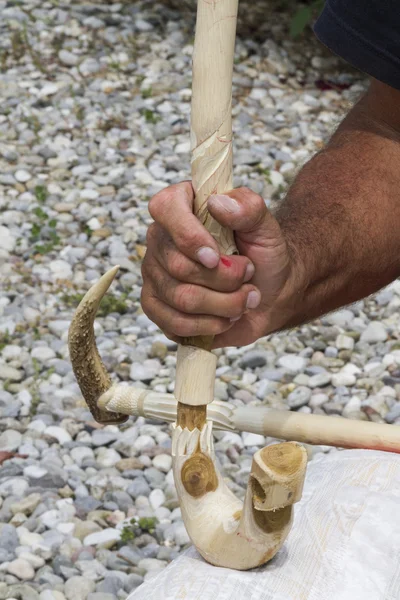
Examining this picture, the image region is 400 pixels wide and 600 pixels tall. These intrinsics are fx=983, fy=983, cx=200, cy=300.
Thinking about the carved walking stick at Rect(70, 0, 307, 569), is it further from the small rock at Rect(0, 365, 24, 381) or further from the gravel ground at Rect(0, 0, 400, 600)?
the small rock at Rect(0, 365, 24, 381)

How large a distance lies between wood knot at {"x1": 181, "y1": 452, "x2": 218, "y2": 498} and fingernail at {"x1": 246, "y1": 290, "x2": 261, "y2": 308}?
255 millimetres

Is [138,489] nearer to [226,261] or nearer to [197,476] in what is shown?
[197,476]

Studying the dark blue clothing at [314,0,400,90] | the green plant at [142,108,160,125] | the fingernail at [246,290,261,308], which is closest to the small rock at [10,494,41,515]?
the fingernail at [246,290,261,308]

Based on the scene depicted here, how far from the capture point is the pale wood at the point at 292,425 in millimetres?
1739

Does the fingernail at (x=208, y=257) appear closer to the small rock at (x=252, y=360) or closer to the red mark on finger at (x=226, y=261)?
the red mark on finger at (x=226, y=261)

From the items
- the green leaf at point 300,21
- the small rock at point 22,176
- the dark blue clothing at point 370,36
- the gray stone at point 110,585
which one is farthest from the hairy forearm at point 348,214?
the green leaf at point 300,21

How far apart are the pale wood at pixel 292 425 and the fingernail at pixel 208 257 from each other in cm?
36

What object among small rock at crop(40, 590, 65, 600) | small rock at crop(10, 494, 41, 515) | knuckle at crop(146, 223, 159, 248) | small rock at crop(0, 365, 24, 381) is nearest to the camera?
knuckle at crop(146, 223, 159, 248)

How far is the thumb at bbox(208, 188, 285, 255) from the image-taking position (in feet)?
4.73

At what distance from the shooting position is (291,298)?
1.71m

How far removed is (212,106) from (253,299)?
310 mm

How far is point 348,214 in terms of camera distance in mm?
1911

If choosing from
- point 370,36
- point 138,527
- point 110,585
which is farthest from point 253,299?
point 138,527

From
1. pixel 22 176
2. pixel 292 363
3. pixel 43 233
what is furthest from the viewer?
pixel 22 176
